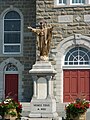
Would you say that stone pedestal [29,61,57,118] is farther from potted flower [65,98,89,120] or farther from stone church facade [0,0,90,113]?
stone church facade [0,0,90,113]

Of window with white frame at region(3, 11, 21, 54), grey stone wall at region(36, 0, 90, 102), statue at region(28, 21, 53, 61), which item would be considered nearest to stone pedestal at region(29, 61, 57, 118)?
statue at region(28, 21, 53, 61)

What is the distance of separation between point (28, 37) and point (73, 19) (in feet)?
10.8

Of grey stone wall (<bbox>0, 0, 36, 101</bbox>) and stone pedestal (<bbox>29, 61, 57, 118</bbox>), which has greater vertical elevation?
grey stone wall (<bbox>0, 0, 36, 101</bbox>)

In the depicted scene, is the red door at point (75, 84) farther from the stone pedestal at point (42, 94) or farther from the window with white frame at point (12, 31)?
the stone pedestal at point (42, 94)

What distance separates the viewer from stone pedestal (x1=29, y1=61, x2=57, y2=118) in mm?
14812

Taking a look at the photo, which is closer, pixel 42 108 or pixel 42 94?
pixel 42 108

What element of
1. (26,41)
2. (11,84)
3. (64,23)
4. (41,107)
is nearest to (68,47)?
(64,23)

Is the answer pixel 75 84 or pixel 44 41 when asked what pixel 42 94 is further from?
pixel 75 84

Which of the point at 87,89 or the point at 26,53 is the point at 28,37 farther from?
the point at 87,89

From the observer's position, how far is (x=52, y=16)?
21.8 metres

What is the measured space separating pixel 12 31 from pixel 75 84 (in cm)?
508

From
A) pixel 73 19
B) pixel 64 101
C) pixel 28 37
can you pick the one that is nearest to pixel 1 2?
pixel 28 37

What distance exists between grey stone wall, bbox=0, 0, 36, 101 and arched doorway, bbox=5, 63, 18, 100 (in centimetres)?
52

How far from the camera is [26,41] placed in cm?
2367
